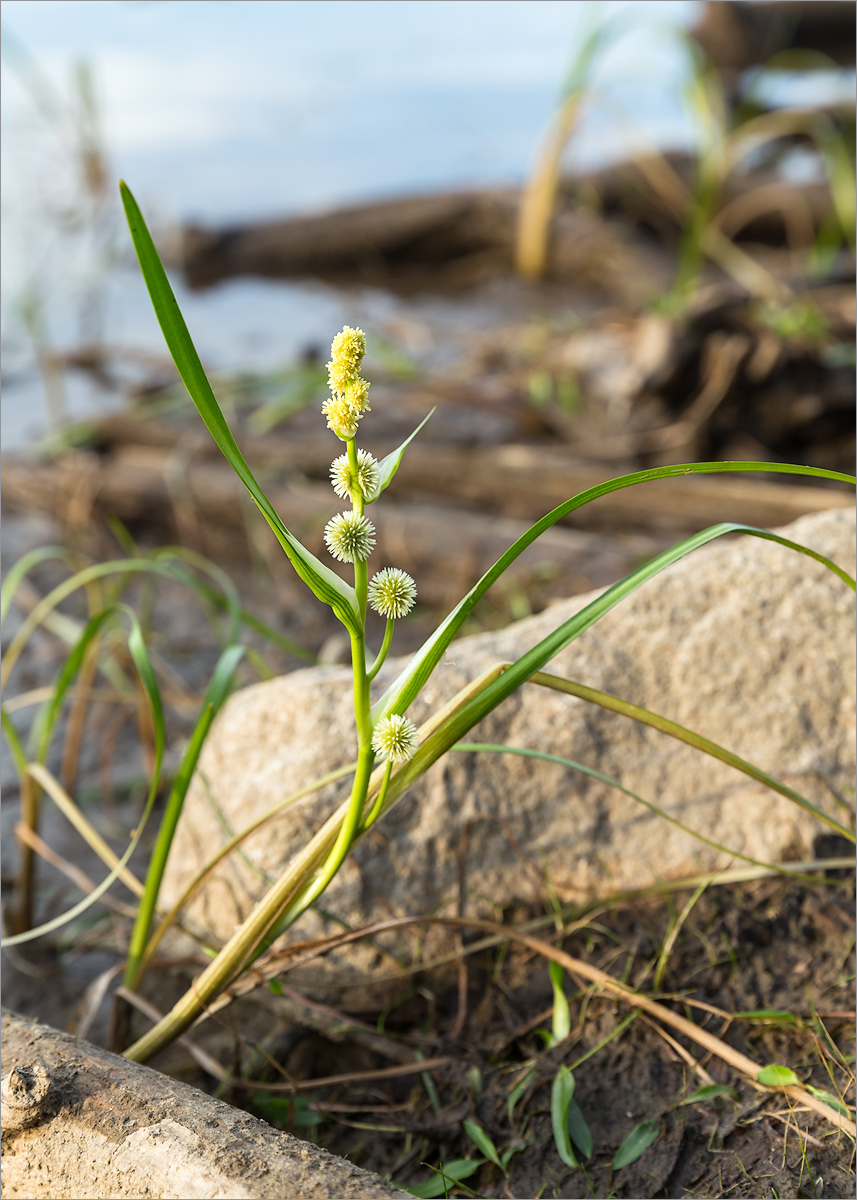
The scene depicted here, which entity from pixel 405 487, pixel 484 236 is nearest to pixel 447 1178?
pixel 405 487

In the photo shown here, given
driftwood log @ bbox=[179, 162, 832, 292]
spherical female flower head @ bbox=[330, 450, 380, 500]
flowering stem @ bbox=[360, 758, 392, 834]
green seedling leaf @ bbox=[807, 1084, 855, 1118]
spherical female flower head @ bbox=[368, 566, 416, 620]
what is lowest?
green seedling leaf @ bbox=[807, 1084, 855, 1118]

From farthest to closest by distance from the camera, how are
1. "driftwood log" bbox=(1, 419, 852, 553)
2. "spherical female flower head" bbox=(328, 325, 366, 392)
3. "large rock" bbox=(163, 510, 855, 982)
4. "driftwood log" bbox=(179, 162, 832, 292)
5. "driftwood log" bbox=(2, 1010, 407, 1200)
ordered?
1. "driftwood log" bbox=(179, 162, 832, 292)
2. "driftwood log" bbox=(1, 419, 852, 553)
3. "large rock" bbox=(163, 510, 855, 982)
4. "driftwood log" bbox=(2, 1010, 407, 1200)
5. "spherical female flower head" bbox=(328, 325, 366, 392)

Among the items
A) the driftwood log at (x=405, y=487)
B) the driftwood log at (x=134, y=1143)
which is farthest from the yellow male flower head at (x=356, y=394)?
the driftwood log at (x=405, y=487)

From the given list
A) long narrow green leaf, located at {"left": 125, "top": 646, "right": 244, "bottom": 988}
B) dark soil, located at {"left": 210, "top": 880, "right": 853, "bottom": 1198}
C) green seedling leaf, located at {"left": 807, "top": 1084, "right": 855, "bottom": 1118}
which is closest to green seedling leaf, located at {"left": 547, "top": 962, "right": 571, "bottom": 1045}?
dark soil, located at {"left": 210, "top": 880, "right": 853, "bottom": 1198}

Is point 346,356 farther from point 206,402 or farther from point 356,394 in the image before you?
point 206,402

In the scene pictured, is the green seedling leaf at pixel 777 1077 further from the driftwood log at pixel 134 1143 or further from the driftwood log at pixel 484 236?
the driftwood log at pixel 484 236

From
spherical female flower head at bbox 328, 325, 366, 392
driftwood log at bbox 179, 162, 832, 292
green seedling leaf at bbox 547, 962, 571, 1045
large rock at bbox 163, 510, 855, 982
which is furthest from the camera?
driftwood log at bbox 179, 162, 832, 292

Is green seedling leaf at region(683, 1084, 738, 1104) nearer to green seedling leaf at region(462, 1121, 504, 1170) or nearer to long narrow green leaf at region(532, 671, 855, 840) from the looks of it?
green seedling leaf at region(462, 1121, 504, 1170)
